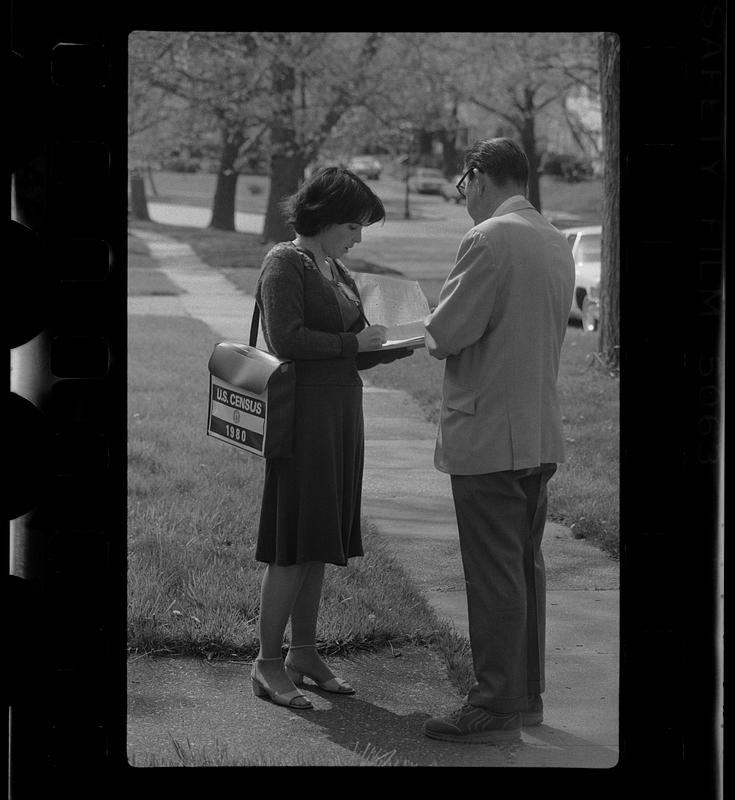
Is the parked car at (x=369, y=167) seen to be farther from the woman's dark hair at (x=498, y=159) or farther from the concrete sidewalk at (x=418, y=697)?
the woman's dark hair at (x=498, y=159)

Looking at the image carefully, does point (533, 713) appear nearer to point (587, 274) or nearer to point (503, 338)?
point (503, 338)

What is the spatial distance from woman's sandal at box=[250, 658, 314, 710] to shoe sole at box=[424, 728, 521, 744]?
0.44 metres

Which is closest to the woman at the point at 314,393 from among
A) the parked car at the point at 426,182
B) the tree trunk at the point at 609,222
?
the tree trunk at the point at 609,222

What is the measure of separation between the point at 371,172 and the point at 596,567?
32.2m

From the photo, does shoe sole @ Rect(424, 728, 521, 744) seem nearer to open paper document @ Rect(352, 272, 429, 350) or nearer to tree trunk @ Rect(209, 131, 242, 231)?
open paper document @ Rect(352, 272, 429, 350)

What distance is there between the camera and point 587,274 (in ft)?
50.1

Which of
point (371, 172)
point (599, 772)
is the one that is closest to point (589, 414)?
point (599, 772)

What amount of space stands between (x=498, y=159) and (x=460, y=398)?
67 cm

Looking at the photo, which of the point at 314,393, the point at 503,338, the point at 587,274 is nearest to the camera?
the point at 503,338

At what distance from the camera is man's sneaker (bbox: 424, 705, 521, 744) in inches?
149

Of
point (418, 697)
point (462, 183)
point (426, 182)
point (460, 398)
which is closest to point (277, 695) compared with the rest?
point (418, 697)

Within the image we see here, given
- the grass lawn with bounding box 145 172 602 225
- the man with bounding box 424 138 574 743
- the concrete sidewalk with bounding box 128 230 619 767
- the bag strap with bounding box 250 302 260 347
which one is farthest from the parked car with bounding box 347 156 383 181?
the man with bounding box 424 138 574 743
